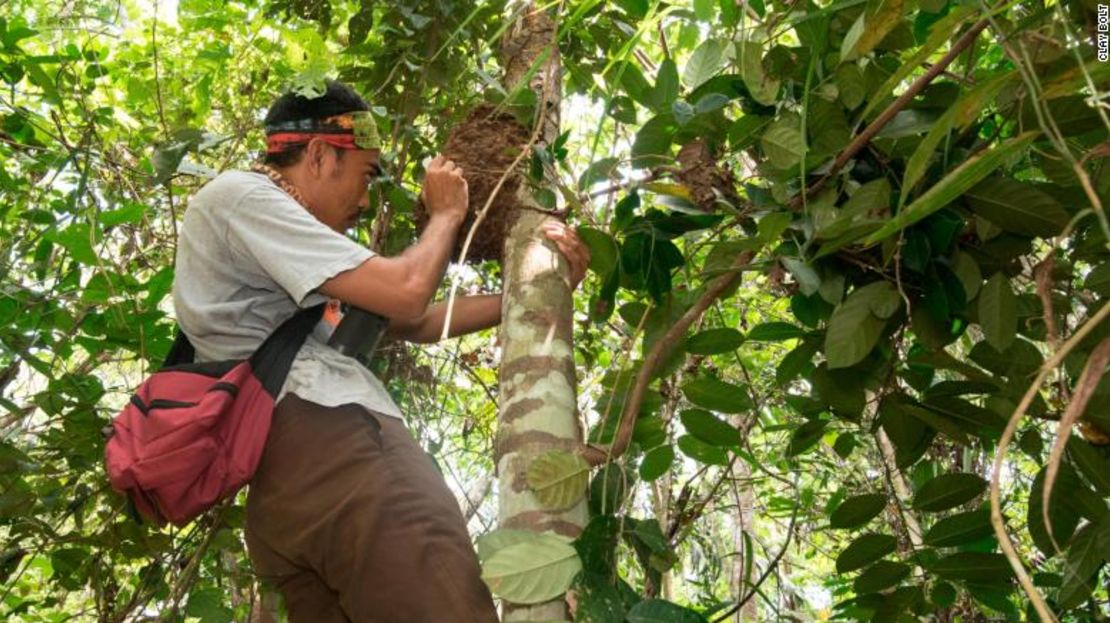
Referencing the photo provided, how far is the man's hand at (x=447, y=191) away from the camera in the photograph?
2.25 m

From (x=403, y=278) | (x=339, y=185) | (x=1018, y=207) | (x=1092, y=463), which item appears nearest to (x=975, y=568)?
(x=1092, y=463)

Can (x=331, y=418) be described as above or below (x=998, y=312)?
below

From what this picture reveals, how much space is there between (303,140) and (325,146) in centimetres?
5

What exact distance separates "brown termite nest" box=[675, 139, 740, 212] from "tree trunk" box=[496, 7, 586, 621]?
30cm

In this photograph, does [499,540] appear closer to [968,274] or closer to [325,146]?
[968,274]

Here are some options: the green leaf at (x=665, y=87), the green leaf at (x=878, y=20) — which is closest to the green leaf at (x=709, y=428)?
the green leaf at (x=665, y=87)

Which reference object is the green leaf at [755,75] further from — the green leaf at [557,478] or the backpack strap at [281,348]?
the backpack strap at [281,348]

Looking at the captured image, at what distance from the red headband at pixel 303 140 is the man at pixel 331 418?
0.31ft

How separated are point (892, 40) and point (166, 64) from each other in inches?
137

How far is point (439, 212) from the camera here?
2.25 metres

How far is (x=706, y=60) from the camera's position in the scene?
198cm

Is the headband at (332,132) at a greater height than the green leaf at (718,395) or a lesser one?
greater

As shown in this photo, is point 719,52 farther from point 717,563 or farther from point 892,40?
point 717,563

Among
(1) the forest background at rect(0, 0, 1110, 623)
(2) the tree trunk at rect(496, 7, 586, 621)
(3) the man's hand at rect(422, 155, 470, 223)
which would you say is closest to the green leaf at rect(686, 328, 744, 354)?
(1) the forest background at rect(0, 0, 1110, 623)
